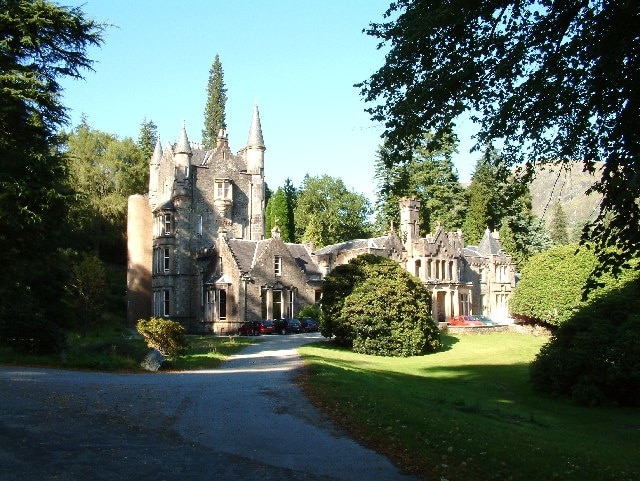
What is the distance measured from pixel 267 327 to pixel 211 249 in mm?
10272

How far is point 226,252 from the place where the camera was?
163 ft

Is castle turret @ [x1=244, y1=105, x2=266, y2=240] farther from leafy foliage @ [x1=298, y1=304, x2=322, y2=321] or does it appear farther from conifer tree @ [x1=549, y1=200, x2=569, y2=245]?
conifer tree @ [x1=549, y1=200, x2=569, y2=245]

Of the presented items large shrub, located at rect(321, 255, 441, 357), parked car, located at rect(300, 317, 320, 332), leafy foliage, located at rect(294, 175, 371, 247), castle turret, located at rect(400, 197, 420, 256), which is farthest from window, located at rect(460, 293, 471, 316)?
large shrub, located at rect(321, 255, 441, 357)

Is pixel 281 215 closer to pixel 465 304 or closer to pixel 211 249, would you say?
pixel 211 249

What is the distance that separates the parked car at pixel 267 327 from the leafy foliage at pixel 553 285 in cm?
1749

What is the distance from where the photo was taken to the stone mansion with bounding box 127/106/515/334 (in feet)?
163

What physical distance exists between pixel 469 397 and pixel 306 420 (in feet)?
31.3

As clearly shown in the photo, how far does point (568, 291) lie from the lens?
3953 cm

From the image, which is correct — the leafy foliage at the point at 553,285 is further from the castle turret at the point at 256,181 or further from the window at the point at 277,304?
the castle turret at the point at 256,181

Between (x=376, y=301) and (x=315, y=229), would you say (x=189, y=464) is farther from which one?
(x=315, y=229)

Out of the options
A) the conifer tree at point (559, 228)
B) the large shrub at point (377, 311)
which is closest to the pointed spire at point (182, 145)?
the large shrub at point (377, 311)

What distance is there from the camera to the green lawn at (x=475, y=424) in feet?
30.3

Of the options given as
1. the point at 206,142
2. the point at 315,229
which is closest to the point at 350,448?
the point at 315,229

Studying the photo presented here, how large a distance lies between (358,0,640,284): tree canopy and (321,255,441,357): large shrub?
23.6 metres
